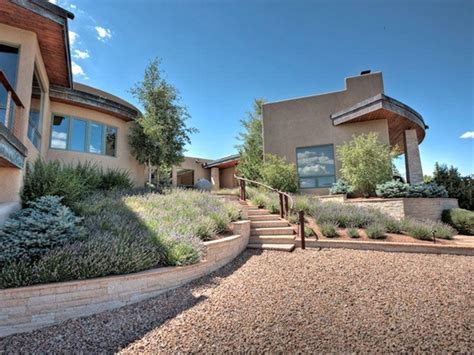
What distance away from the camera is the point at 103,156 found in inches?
417

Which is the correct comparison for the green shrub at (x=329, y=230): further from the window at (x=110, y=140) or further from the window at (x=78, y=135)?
the window at (x=78, y=135)

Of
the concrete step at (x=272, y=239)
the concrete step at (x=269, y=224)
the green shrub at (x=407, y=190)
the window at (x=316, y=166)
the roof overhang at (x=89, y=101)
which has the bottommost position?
the concrete step at (x=272, y=239)

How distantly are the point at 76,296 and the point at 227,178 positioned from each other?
668 inches

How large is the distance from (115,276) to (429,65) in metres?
12.9

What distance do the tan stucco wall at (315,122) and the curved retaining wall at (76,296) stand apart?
950 centimetres

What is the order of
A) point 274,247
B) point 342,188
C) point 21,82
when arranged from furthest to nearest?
1. point 342,188
2. point 274,247
3. point 21,82

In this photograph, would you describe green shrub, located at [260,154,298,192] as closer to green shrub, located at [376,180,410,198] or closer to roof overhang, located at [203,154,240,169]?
green shrub, located at [376,180,410,198]

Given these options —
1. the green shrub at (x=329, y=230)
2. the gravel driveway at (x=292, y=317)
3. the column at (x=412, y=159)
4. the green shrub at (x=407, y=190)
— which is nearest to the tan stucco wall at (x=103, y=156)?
the gravel driveway at (x=292, y=317)

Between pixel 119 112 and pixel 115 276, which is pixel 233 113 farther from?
pixel 115 276

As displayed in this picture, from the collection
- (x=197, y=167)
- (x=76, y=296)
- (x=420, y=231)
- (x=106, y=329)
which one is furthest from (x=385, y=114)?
(x=197, y=167)

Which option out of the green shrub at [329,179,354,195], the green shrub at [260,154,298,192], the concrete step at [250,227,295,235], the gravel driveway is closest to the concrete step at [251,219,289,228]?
the concrete step at [250,227,295,235]

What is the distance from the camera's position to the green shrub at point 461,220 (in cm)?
803

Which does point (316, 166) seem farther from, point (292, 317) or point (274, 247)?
point (292, 317)

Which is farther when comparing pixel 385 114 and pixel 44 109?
pixel 385 114
